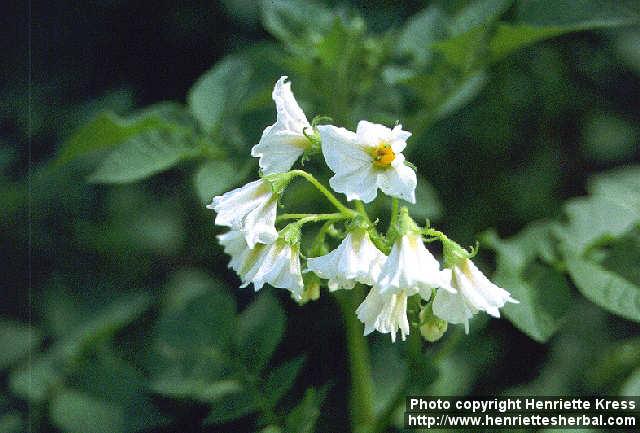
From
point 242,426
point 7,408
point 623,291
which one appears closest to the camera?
point 623,291

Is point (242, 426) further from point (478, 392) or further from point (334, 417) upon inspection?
point (478, 392)

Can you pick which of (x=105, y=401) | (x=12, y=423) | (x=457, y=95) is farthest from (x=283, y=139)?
(x=12, y=423)

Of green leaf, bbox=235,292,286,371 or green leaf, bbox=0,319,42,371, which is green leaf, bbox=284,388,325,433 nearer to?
green leaf, bbox=235,292,286,371

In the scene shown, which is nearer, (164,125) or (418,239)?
(418,239)

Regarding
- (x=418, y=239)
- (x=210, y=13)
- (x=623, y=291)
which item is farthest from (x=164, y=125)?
(x=210, y=13)

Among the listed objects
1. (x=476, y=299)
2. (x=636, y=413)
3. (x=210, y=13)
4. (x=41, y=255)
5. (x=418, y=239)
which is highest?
(x=210, y=13)

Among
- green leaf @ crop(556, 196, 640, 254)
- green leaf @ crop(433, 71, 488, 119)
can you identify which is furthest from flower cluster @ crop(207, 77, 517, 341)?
green leaf @ crop(433, 71, 488, 119)

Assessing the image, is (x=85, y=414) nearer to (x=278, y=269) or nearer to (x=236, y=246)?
(x=236, y=246)
